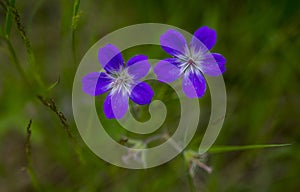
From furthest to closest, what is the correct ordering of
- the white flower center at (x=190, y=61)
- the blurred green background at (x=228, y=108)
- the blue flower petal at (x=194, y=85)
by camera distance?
the blurred green background at (x=228, y=108)
the white flower center at (x=190, y=61)
the blue flower petal at (x=194, y=85)

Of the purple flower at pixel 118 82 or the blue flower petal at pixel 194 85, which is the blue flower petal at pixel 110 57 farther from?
the blue flower petal at pixel 194 85

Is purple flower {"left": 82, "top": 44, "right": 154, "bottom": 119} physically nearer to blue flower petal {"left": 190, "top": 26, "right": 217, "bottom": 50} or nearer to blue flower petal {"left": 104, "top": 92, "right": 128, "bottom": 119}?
blue flower petal {"left": 104, "top": 92, "right": 128, "bottom": 119}

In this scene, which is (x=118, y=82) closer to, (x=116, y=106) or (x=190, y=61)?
(x=116, y=106)

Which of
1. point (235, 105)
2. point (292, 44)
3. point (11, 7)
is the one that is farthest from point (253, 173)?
point (11, 7)

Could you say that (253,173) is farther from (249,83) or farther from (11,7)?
(11,7)

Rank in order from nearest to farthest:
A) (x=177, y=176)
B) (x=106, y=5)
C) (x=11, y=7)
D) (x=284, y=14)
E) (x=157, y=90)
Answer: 1. (x=11, y=7)
2. (x=157, y=90)
3. (x=177, y=176)
4. (x=284, y=14)
5. (x=106, y=5)

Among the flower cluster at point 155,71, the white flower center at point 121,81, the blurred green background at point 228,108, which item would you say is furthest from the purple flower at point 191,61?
the blurred green background at point 228,108

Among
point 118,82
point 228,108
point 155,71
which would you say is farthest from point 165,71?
point 228,108

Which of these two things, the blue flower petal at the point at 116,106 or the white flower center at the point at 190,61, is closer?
the blue flower petal at the point at 116,106
